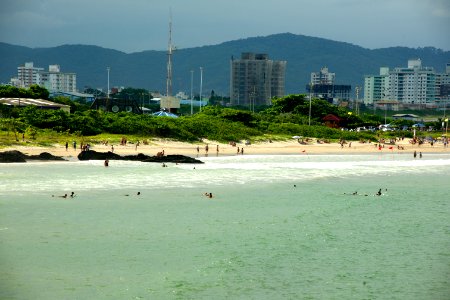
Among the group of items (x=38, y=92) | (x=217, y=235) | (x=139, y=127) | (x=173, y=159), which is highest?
(x=38, y=92)

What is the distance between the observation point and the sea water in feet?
74.2

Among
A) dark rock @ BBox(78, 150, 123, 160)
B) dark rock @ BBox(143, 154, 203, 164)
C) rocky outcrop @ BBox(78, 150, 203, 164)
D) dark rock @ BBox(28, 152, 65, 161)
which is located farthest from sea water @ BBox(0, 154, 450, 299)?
dark rock @ BBox(143, 154, 203, 164)

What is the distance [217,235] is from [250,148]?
4470cm

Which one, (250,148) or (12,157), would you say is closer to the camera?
(12,157)

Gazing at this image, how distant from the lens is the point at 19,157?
53.2 m

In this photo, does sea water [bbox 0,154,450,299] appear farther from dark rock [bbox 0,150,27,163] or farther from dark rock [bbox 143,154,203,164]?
dark rock [bbox 143,154,203,164]

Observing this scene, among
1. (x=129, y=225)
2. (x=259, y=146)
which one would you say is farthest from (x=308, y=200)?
(x=259, y=146)

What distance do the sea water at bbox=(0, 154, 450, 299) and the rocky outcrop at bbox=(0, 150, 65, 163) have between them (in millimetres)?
2214

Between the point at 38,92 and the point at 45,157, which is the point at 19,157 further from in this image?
the point at 38,92

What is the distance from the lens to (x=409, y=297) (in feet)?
71.8

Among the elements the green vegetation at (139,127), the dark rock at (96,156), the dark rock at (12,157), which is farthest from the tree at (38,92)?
the dark rock at (12,157)

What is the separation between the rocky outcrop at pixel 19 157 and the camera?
173ft

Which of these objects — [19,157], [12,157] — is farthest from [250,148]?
[12,157]

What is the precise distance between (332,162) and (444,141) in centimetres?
3504
